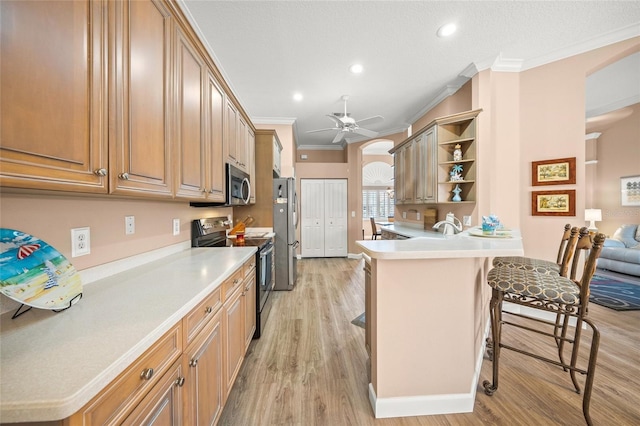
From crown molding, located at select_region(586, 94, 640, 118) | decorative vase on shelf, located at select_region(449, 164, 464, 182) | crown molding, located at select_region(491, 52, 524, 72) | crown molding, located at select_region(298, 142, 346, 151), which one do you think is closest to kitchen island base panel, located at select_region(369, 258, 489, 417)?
decorative vase on shelf, located at select_region(449, 164, 464, 182)

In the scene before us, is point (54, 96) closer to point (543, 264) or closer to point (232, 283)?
point (232, 283)

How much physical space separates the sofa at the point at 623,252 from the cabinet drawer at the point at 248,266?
622 centimetres

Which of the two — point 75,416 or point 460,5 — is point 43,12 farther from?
point 460,5

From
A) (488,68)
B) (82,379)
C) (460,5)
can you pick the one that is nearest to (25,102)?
(82,379)

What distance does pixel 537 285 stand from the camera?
60.2 inches

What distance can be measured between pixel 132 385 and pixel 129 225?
1121 mm

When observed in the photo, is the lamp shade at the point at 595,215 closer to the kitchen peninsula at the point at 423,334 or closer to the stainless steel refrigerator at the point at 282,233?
the kitchen peninsula at the point at 423,334

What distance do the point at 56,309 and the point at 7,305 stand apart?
20 cm

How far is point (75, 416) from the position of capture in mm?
521

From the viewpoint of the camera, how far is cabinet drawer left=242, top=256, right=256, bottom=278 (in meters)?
1.96

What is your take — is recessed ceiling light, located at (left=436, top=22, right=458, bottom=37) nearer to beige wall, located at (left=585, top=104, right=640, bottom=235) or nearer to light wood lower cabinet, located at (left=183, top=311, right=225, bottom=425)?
light wood lower cabinet, located at (left=183, top=311, right=225, bottom=425)

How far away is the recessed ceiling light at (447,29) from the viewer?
222 cm

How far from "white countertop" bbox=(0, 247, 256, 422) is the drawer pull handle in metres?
0.09

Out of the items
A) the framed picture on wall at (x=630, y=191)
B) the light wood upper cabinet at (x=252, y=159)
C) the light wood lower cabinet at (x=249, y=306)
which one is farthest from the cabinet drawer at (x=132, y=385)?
the framed picture on wall at (x=630, y=191)
